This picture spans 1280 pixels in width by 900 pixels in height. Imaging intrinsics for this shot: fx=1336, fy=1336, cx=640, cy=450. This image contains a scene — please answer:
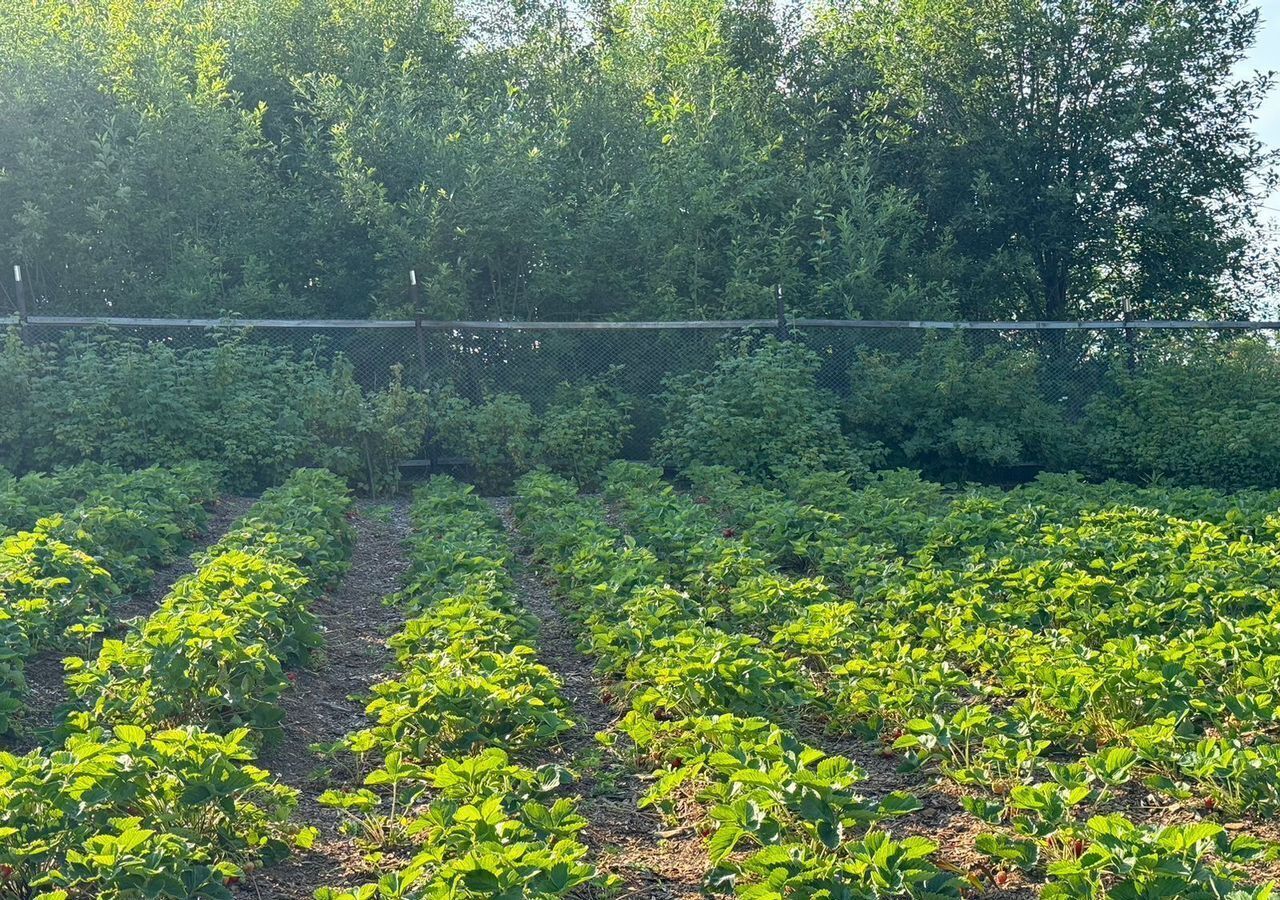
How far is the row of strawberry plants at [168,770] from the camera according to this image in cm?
354

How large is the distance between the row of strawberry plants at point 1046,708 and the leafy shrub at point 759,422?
15.9 feet

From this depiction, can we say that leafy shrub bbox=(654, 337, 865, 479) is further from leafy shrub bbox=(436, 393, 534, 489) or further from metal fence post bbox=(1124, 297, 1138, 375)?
metal fence post bbox=(1124, 297, 1138, 375)

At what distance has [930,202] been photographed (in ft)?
60.7

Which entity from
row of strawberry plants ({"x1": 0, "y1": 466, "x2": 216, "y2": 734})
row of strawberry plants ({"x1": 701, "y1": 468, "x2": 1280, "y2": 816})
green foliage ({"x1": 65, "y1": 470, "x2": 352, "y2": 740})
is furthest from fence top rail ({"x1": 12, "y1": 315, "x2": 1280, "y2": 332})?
green foliage ({"x1": 65, "y1": 470, "x2": 352, "y2": 740})

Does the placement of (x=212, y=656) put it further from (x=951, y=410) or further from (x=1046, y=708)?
(x=951, y=410)

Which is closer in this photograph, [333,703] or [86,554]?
[333,703]

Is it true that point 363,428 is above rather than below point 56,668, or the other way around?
above

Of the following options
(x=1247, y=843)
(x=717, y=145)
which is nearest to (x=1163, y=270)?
(x=717, y=145)

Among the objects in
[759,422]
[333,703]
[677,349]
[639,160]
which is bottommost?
[333,703]

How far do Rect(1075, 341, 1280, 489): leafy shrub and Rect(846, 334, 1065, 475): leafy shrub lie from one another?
0.54 m

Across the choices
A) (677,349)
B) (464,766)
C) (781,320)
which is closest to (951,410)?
(781,320)

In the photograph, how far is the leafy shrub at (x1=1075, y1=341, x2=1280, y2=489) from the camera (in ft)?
40.4

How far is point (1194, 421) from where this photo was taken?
12.7m

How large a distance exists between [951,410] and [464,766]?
1002 centimetres
